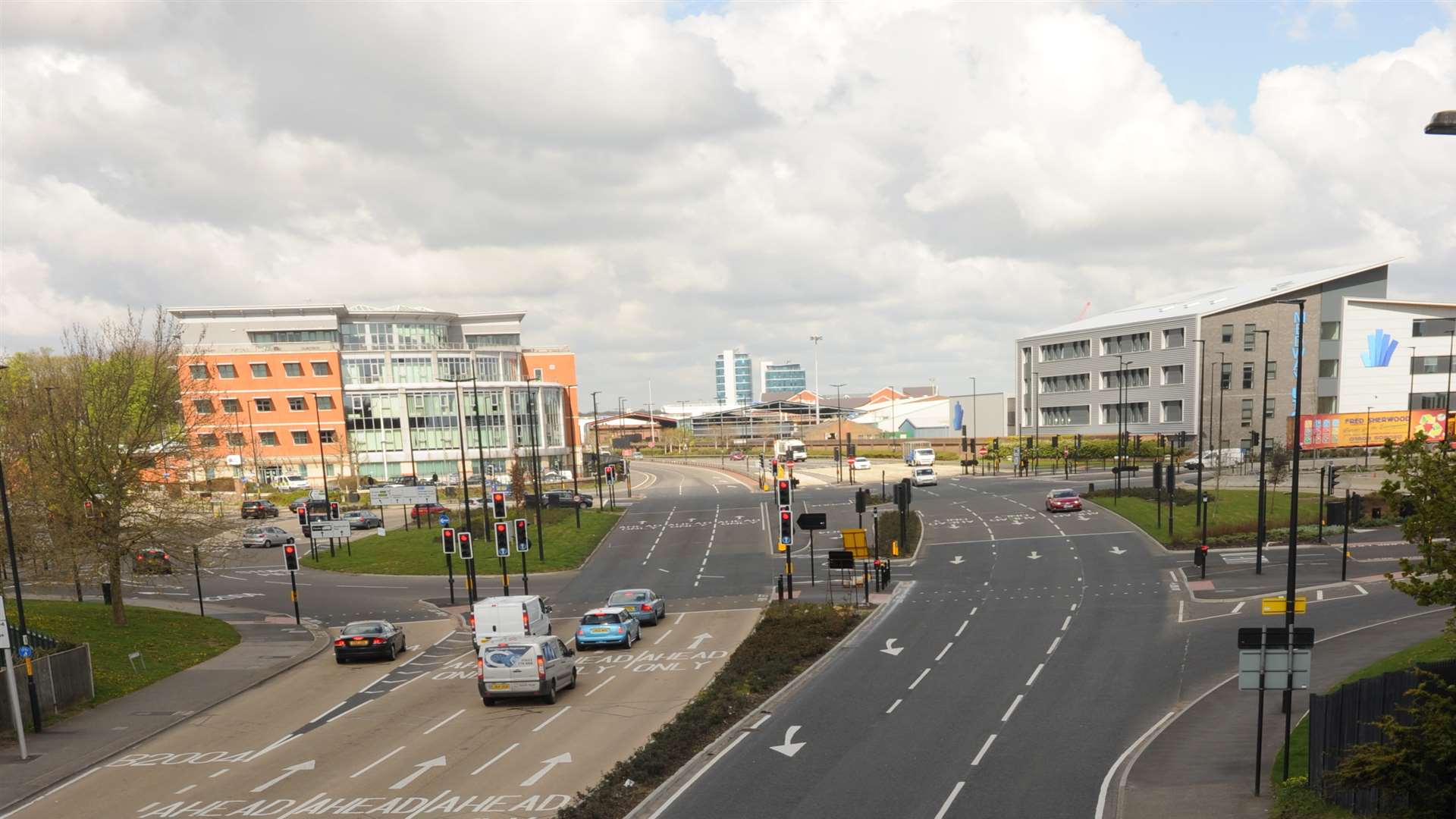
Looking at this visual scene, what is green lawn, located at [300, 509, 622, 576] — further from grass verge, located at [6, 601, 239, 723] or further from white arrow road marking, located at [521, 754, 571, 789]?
white arrow road marking, located at [521, 754, 571, 789]

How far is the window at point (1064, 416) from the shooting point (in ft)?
341

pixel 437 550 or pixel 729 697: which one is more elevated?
pixel 729 697

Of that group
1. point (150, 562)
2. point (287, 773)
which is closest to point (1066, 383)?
point (150, 562)

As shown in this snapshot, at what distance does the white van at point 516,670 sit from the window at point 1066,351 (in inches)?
3682

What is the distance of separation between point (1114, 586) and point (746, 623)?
51.1 ft

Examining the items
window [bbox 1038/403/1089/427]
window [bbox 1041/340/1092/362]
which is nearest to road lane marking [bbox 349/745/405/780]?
window [bbox 1038/403/1089/427]

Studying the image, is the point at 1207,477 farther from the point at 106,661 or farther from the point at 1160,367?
the point at 106,661

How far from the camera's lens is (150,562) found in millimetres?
34781

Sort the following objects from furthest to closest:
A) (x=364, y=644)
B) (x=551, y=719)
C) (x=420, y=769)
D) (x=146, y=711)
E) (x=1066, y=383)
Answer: (x=1066, y=383) < (x=364, y=644) < (x=146, y=711) < (x=551, y=719) < (x=420, y=769)

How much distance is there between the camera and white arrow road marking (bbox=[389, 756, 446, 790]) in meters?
16.8

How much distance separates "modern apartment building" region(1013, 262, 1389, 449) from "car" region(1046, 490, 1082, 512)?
33068mm

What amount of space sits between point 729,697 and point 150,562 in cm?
2573

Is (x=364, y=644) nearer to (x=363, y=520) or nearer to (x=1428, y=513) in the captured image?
(x=1428, y=513)

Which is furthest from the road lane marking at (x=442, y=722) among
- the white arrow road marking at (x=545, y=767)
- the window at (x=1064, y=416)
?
the window at (x=1064, y=416)
